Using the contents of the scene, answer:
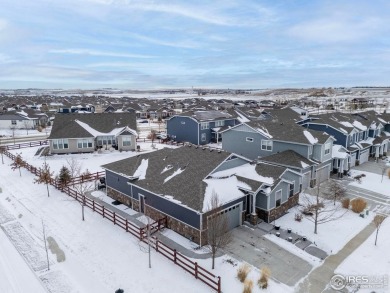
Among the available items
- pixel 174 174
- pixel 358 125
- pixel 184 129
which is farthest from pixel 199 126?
pixel 174 174

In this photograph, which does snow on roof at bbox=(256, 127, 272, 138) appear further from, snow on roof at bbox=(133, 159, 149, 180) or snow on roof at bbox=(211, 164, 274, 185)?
snow on roof at bbox=(133, 159, 149, 180)

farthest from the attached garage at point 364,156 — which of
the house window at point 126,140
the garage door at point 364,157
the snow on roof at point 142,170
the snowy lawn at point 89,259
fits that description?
the house window at point 126,140

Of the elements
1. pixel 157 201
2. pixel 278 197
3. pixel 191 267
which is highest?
pixel 157 201

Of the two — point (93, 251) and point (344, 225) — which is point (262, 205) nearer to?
point (344, 225)

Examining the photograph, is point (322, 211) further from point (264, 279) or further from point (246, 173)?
point (264, 279)

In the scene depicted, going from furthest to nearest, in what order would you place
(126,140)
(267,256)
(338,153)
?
(126,140)
(338,153)
(267,256)

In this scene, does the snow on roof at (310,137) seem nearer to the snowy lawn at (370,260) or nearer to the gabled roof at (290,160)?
the gabled roof at (290,160)

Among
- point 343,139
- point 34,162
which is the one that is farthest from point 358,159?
point 34,162
